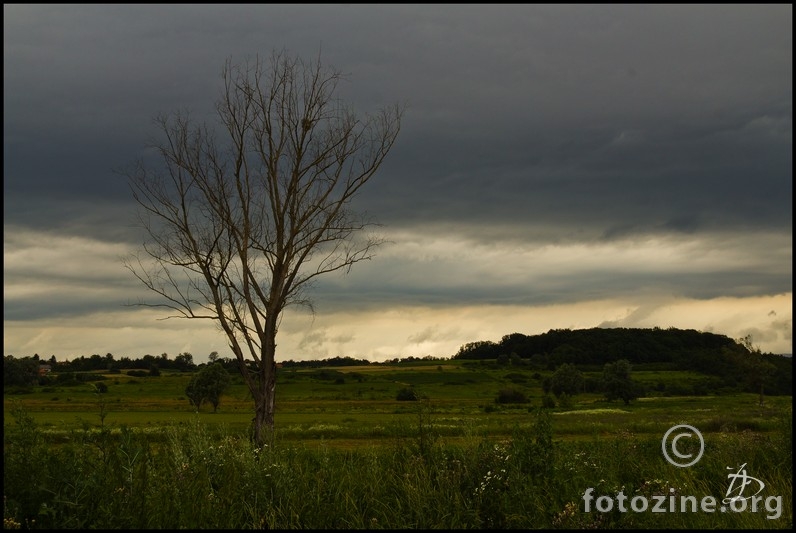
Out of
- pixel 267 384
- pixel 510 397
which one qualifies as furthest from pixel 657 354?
pixel 267 384

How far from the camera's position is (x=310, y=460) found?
37.1 feet

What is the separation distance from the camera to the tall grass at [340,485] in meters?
8.12

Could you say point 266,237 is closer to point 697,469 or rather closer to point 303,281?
point 303,281

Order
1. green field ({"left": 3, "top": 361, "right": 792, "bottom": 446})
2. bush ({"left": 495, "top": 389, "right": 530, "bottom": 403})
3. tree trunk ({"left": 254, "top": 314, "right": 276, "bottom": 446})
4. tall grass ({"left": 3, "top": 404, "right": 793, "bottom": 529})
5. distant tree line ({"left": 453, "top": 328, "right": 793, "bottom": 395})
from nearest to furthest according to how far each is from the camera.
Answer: tall grass ({"left": 3, "top": 404, "right": 793, "bottom": 529})
tree trunk ({"left": 254, "top": 314, "right": 276, "bottom": 446})
green field ({"left": 3, "top": 361, "right": 792, "bottom": 446})
bush ({"left": 495, "top": 389, "right": 530, "bottom": 403})
distant tree line ({"left": 453, "top": 328, "right": 793, "bottom": 395})

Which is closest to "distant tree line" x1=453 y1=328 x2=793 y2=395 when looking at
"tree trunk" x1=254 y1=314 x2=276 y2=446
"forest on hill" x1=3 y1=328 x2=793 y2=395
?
"forest on hill" x1=3 y1=328 x2=793 y2=395

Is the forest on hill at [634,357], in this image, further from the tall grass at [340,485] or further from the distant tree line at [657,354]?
the tall grass at [340,485]

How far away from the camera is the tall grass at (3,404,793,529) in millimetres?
8117

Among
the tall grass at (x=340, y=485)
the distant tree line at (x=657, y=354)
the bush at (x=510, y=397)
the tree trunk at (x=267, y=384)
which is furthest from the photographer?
the distant tree line at (x=657, y=354)

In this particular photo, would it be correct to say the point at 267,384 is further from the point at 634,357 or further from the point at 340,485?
the point at 634,357

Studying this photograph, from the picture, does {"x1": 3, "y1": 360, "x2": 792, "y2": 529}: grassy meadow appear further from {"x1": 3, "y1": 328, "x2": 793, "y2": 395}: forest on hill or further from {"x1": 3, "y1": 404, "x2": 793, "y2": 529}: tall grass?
{"x1": 3, "y1": 328, "x2": 793, "y2": 395}: forest on hill

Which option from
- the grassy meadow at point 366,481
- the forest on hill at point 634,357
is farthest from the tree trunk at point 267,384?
the forest on hill at point 634,357

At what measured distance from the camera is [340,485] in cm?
934

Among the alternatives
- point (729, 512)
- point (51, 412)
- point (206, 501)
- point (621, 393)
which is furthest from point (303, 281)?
point (621, 393)

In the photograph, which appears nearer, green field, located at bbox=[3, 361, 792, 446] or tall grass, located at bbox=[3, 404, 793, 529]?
tall grass, located at bbox=[3, 404, 793, 529]
